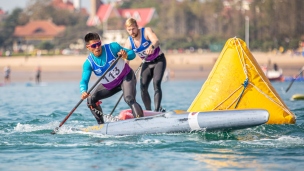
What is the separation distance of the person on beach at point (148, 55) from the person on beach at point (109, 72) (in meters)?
1.17

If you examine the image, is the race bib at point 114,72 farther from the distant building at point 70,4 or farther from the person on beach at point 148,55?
the distant building at point 70,4

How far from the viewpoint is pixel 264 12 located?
101 meters

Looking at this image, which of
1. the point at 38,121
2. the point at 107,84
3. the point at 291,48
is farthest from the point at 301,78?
the point at 291,48

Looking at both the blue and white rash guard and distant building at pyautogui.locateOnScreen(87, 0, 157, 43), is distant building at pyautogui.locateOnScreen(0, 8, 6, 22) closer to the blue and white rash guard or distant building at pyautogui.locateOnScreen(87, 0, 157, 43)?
distant building at pyautogui.locateOnScreen(87, 0, 157, 43)

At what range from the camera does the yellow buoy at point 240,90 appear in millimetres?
13320

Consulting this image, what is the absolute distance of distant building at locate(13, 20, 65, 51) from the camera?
115 meters

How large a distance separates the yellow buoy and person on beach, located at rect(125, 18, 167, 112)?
0.94 metres

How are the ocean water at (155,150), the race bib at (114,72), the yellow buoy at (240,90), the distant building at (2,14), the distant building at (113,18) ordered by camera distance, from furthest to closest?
the distant building at (2,14) → the distant building at (113,18) → the yellow buoy at (240,90) → the race bib at (114,72) → the ocean water at (155,150)

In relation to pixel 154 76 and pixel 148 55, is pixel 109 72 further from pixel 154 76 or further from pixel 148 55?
pixel 154 76

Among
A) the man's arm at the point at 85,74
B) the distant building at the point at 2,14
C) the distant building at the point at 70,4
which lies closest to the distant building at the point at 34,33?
the distant building at the point at 2,14

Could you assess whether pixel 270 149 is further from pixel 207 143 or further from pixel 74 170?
pixel 74 170

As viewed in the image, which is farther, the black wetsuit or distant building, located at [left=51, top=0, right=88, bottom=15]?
distant building, located at [left=51, top=0, right=88, bottom=15]

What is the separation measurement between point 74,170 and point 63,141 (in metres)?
2.46

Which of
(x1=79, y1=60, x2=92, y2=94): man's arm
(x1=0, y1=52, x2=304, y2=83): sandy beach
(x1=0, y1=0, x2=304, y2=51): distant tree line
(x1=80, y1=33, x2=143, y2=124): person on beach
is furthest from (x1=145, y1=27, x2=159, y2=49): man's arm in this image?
(x1=0, y1=0, x2=304, y2=51): distant tree line
